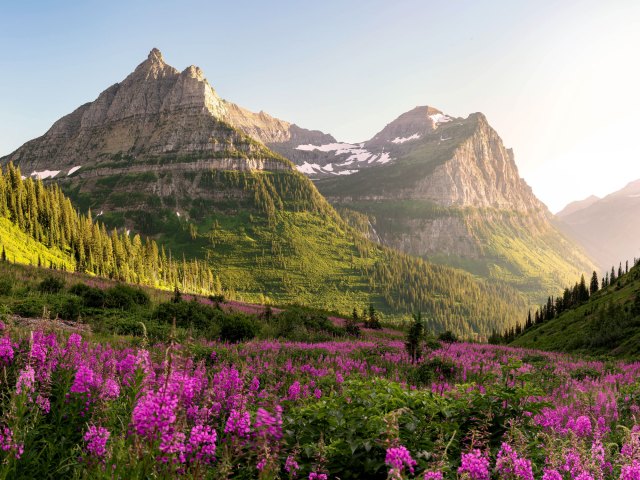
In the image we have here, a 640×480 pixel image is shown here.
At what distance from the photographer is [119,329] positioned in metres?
16.6

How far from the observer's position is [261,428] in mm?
2676

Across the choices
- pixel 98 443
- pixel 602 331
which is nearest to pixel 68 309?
pixel 98 443

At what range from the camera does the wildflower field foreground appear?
2.73m

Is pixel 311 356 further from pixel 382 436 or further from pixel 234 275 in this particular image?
→ pixel 234 275

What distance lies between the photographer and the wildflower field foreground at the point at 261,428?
8.95ft

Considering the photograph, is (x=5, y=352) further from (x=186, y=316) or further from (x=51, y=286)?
(x=51, y=286)

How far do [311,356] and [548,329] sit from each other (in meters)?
40.1

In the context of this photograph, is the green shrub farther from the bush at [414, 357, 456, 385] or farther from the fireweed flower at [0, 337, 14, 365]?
the bush at [414, 357, 456, 385]

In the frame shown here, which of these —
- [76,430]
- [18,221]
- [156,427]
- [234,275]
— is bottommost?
[234,275]

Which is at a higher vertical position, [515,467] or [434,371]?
[515,467]

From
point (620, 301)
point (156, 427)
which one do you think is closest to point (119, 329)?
point (156, 427)

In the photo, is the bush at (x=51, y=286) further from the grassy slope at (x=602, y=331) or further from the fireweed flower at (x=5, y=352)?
the grassy slope at (x=602, y=331)

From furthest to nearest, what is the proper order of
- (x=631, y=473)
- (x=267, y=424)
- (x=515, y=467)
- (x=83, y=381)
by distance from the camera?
(x=83, y=381)
(x=515, y=467)
(x=631, y=473)
(x=267, y=424)

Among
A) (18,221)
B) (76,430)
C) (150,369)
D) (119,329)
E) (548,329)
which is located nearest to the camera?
(150,369)
